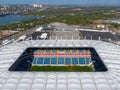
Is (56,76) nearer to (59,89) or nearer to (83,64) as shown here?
(59,89)

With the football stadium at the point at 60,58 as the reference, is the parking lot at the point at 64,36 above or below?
below

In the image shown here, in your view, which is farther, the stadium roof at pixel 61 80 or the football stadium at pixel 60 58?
the football stadium at pixel 60 58

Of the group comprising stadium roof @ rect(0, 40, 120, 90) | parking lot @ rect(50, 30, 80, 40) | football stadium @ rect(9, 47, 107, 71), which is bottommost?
parking lot @ rect(50, 30, 80, 40)

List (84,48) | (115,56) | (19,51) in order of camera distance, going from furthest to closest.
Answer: (84,48)
(19,51)
(115,56)

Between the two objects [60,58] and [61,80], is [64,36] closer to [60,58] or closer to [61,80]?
[60,58]

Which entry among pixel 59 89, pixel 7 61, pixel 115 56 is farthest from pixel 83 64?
pixel 59 89

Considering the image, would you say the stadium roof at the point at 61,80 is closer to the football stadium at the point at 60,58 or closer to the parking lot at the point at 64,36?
the football stadium at the point at 60,58

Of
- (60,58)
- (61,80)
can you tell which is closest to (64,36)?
(60,58)

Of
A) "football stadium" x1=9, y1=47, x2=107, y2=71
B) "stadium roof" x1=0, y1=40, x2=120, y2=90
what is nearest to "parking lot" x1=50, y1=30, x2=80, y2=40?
"football stadium" x1=9, y1=47, x2=107, y2=71

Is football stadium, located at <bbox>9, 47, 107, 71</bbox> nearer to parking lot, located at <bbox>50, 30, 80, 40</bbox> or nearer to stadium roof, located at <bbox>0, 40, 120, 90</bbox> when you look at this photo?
stadium roof, located at <bbox>0, 40, 120, 90</bbox>

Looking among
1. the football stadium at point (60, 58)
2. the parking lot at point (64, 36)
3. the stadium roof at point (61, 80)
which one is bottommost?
the parking lot at point (64, 36)

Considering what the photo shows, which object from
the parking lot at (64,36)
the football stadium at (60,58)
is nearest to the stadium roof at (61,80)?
the football stadium at (60,58)
